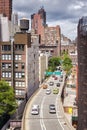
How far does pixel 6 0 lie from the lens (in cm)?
14088

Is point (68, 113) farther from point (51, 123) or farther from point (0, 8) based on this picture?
point (0, 8)

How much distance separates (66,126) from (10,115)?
16632mm

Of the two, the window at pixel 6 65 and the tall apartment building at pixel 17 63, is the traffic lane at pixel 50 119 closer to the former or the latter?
the tall apartment building at pixel 17 63

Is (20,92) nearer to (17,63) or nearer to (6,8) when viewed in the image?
(17,63)

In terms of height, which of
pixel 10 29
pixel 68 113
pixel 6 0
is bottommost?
pixel 68 113

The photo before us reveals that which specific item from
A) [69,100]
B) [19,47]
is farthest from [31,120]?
[69,100]

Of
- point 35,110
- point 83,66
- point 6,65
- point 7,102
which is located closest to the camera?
point 83,66

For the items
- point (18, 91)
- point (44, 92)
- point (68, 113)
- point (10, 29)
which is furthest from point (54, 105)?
point (10, 29)

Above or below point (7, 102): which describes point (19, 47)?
above

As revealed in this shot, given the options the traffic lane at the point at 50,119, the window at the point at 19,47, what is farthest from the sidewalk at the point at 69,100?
the window at the point at 19,47

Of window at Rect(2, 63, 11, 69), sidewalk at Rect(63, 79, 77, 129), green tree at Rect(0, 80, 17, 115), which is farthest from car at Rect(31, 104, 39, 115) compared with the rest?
window at Rect(2, 63, 11, 69)

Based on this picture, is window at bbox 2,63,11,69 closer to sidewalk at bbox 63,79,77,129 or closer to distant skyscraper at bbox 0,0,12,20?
sidewalk at bbox 63,79,77,129

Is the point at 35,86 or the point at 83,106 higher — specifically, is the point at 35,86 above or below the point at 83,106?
below

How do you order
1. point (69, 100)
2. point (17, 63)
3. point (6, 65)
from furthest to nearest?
point (69, 100) < point (6, 65) < point (17, 63)
